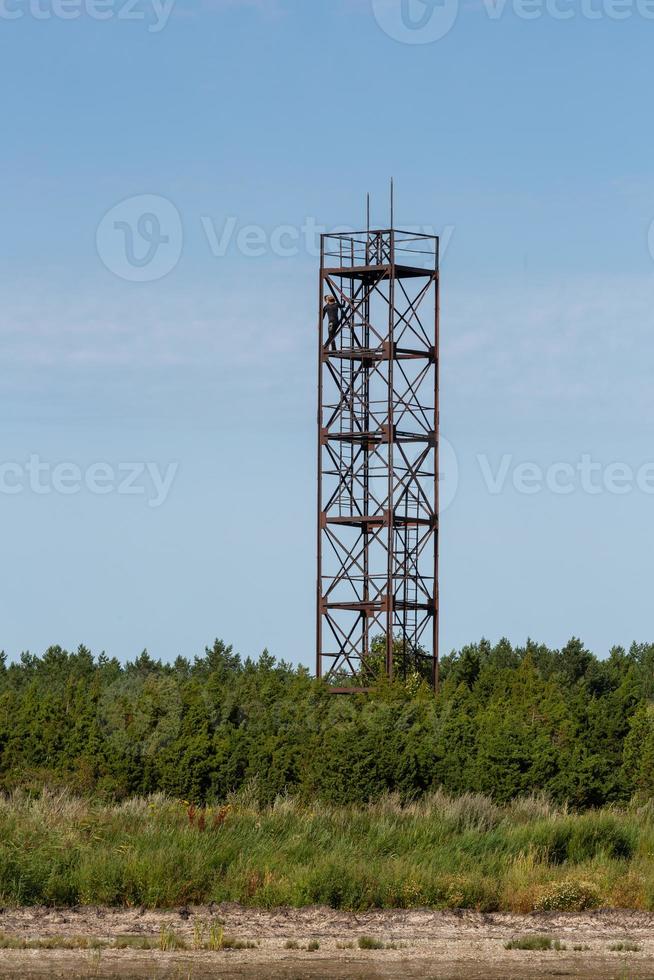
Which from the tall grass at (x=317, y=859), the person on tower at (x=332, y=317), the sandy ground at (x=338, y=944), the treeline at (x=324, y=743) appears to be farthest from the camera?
the person on tower at (x=332, y=317)

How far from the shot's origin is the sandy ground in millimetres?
18672

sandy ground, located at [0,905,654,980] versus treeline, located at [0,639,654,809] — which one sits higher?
treeline, located at [0,639,654,809]

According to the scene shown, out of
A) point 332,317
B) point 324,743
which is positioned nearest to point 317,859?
point 324,743

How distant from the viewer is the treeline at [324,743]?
117 ft

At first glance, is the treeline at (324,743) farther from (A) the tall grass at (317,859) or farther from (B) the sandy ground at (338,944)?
(B) the sandy ground at (338,944)

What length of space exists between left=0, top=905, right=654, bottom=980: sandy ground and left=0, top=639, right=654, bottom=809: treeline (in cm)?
1227

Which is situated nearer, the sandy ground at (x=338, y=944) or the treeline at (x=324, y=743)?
the sandy ground at (x=338, y=944)

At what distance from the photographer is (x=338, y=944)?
20.4 m

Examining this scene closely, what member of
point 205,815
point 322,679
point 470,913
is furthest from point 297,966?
point 322,679

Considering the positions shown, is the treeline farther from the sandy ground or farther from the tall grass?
the sandy ground

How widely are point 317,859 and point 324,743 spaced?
12.9 m

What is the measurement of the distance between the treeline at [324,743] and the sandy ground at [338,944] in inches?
483

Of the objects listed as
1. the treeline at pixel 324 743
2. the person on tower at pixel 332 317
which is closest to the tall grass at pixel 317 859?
the treeline at pixel 324 743

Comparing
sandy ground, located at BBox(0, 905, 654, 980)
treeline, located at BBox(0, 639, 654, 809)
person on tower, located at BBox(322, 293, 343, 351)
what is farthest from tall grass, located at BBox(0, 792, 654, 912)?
person on tower, located at BBox(322, 293, 343, 351)
